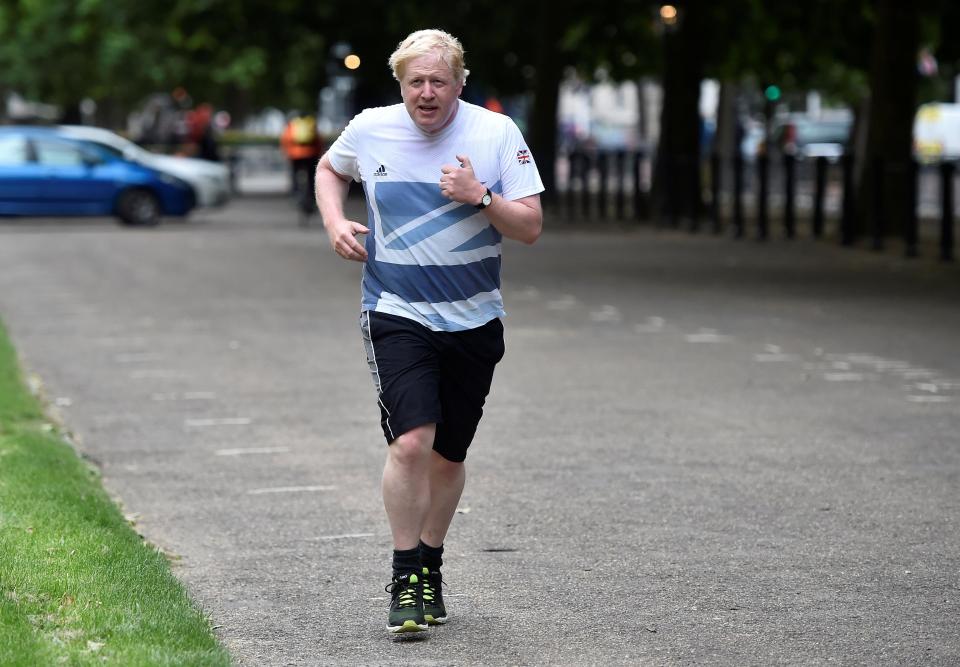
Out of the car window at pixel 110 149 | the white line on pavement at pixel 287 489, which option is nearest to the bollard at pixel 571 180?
the car window at pixel 110 149

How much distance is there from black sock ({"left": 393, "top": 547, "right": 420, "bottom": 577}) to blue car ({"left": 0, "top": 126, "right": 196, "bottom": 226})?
26495 mm

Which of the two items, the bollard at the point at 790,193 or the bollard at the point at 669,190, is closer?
the bollard at the point at 790,193

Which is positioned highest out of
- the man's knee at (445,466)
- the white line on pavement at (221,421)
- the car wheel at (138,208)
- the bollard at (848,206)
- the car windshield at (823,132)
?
the man's knee at (445,466)

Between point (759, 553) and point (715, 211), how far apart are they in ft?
72.3

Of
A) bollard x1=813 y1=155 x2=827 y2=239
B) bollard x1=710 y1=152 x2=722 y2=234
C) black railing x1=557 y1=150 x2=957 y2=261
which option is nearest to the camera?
black railing x1=557 y1=150 x2=957 y2=261

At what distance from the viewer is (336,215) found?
564cm

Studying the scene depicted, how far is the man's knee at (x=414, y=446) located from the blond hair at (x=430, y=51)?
3.10ft

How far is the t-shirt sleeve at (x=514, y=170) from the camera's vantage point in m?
5.55

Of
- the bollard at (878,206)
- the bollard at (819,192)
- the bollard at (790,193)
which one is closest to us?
the bollard at (878,206)

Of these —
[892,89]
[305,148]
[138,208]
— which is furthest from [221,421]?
[305,148]

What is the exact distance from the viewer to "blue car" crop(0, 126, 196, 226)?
31.6 meters

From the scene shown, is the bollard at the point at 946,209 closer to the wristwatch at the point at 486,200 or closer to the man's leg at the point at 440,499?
the man's leg at the point at 440,499

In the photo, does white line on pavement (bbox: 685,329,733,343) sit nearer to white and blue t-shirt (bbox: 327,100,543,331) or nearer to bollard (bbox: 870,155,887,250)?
white and blue t-shirt (bbox: 327,100,543,331)

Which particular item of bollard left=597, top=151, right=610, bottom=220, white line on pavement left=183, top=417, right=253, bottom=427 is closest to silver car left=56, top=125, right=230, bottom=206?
bollard left=597, top=151, right=610, bottom=220
